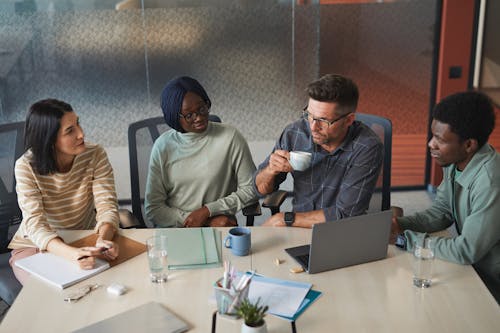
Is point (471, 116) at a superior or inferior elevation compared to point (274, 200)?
superior

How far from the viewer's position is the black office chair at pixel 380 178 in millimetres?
2398

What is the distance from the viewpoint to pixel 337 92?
206cm

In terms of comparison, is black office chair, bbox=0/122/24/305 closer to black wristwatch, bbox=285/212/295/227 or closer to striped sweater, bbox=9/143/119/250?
striped sweater, bbox=9/143/119/250

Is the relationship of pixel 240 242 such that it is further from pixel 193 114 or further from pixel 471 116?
pixel 471 116

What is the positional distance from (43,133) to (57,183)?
21 cm

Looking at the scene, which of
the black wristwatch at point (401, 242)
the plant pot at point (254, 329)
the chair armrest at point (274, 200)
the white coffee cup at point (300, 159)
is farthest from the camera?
the chair armrest at point (274, 200)

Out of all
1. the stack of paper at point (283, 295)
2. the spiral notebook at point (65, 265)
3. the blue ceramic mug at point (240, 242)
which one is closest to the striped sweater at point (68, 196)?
the spiral notebook at point (65, 265)

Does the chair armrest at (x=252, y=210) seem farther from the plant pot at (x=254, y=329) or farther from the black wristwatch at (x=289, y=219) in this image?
the plant pot at (x=254, y=329)

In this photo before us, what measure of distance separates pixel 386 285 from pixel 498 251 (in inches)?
20.5

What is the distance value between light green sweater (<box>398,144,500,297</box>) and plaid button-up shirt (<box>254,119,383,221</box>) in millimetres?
219

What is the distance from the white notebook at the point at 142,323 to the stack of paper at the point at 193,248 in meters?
0.27

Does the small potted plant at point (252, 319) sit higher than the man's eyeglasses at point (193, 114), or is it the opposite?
the man's eyeglasses at point (193, 114)

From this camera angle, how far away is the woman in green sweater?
7.96 ft

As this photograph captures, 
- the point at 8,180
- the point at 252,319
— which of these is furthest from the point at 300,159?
the point at 8,180
